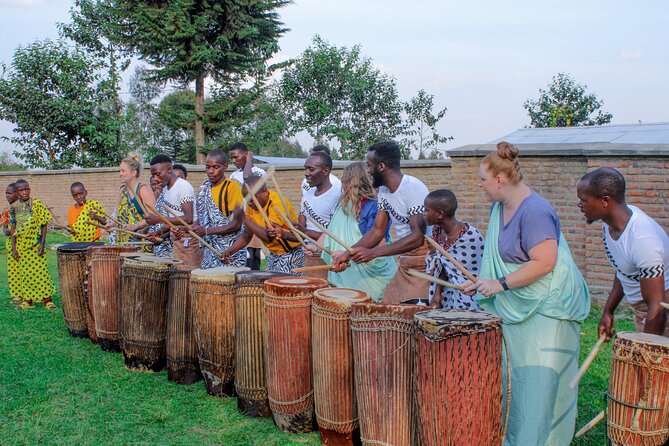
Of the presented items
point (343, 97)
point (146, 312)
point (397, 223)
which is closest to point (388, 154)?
point (397, 223)

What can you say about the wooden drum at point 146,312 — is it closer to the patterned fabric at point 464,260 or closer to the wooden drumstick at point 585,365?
the patterned fabric at point 464,260

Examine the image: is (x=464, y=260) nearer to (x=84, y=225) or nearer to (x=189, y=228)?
(x=189, y=228)

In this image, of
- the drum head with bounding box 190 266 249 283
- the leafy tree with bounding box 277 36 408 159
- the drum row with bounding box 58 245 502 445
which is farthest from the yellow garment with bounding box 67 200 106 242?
the leafy tree with bounding box 277 36 408 159

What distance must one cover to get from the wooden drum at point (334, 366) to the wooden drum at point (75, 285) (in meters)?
3.61

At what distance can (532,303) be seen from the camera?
3.33 m

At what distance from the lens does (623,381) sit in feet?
9.70

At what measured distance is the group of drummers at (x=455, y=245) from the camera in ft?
10.8

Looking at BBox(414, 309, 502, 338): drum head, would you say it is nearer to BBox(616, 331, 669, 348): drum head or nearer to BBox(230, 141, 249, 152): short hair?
BBox(616, 331, 669, 348): drum head

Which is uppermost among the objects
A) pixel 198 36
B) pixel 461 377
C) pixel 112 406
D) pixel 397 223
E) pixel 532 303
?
pixel 198 36

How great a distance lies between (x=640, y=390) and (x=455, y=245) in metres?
1.43

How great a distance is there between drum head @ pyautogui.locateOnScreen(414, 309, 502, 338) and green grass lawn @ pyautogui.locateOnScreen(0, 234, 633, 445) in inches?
52.5

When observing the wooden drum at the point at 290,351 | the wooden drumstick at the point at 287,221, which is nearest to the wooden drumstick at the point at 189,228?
the wooden drumstick at the point at 287,221

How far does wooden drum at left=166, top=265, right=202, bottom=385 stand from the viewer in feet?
16.2

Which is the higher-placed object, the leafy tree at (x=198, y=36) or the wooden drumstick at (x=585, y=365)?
the leafy tree at (x=198, y=36)
